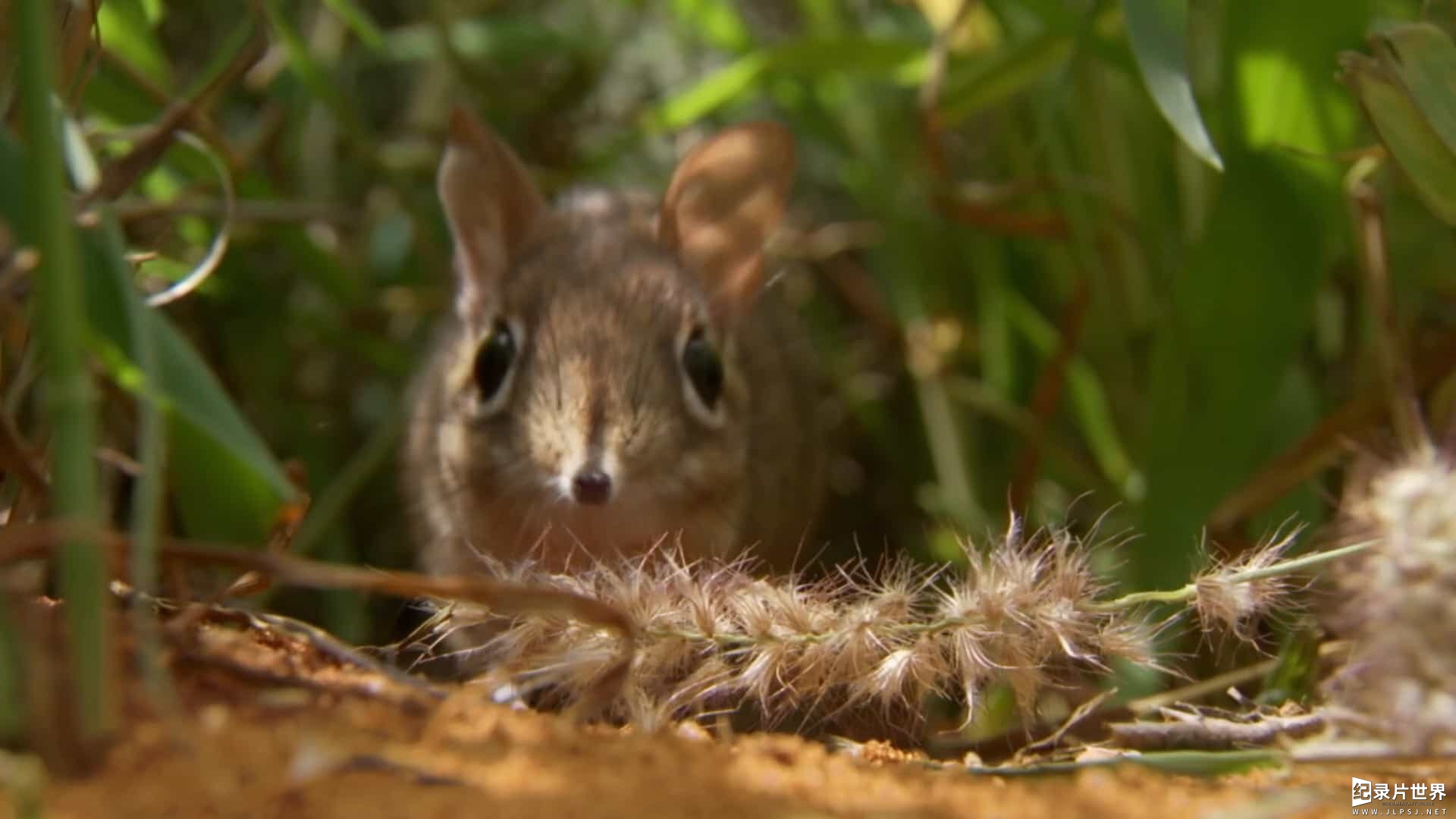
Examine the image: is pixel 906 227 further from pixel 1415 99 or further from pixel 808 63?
pixel 1415 99

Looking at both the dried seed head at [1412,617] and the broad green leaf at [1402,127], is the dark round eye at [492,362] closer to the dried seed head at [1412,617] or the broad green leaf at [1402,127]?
the broad green leaf at [1402,127]

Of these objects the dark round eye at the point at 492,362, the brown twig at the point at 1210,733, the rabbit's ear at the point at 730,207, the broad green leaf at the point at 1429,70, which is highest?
the broad green leaf at the point at 1429,70

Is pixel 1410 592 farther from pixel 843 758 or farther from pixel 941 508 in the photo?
pixel 941 508

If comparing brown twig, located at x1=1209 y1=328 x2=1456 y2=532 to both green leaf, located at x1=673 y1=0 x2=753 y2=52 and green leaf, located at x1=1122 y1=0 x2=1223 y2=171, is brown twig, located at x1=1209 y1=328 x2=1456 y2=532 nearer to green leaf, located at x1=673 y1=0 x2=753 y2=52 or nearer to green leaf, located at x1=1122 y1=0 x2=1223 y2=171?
green leaf, located at x1=1122 y1=0 x2=1223 y2=171

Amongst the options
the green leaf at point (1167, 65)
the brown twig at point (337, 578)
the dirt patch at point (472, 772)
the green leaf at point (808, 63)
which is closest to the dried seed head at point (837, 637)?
the dirt patch at point (472, 772)

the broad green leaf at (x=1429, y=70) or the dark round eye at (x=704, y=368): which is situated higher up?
the broad green leaf at (x=1429, y=70)

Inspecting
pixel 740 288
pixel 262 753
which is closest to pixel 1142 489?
pixel 740 288
